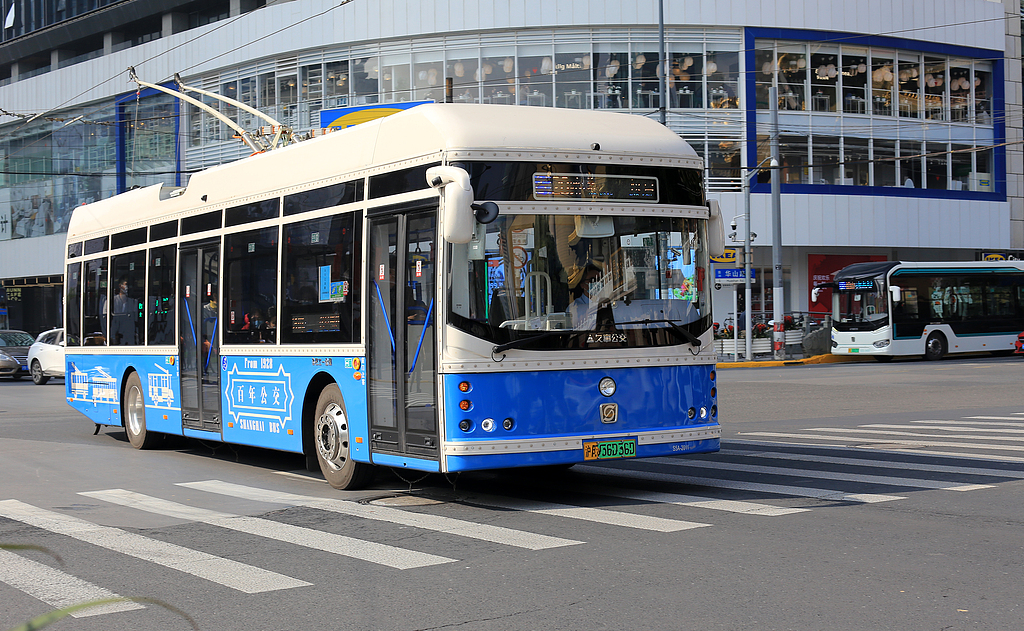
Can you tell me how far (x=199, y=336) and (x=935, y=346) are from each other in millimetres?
29929

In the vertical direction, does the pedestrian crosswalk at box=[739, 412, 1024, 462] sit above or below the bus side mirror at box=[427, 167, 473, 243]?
below

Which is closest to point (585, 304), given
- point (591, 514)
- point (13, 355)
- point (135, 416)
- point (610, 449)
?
point (610, 449)

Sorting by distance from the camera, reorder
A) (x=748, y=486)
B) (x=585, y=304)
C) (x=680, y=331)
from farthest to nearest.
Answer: (x=748, y=486) → (x=680, y=331) → (x=585, y=304)

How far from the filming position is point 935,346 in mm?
36812

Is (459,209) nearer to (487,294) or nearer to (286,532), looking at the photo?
(487,294)

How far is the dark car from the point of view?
35.0m

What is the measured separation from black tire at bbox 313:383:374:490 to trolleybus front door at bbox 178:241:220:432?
240 centimetres

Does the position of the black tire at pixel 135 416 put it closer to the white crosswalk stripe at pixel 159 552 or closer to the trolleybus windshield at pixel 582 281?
the white crosswalk stripe at pixel 159 552

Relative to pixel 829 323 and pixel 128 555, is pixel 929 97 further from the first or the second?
pixel 128 555

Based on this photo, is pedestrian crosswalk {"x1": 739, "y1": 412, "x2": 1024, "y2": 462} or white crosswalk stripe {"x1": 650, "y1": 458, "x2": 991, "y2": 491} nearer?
white crosswalk stripe {"x1": 650, "y1": 458, "x2": 991, "y2": 491}

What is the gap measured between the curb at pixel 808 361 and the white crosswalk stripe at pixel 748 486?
23.7 meters

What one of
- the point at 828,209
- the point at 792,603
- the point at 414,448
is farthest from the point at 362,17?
the point at 792,603

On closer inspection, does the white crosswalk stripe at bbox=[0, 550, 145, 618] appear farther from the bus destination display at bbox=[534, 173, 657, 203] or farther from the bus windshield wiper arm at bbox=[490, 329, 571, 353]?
the bus destination display at bbox=[534, 173, 657, 203]

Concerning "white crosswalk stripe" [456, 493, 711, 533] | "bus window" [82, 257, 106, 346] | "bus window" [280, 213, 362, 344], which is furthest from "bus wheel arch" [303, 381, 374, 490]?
"bus window" [82, 257, 106, 346]
